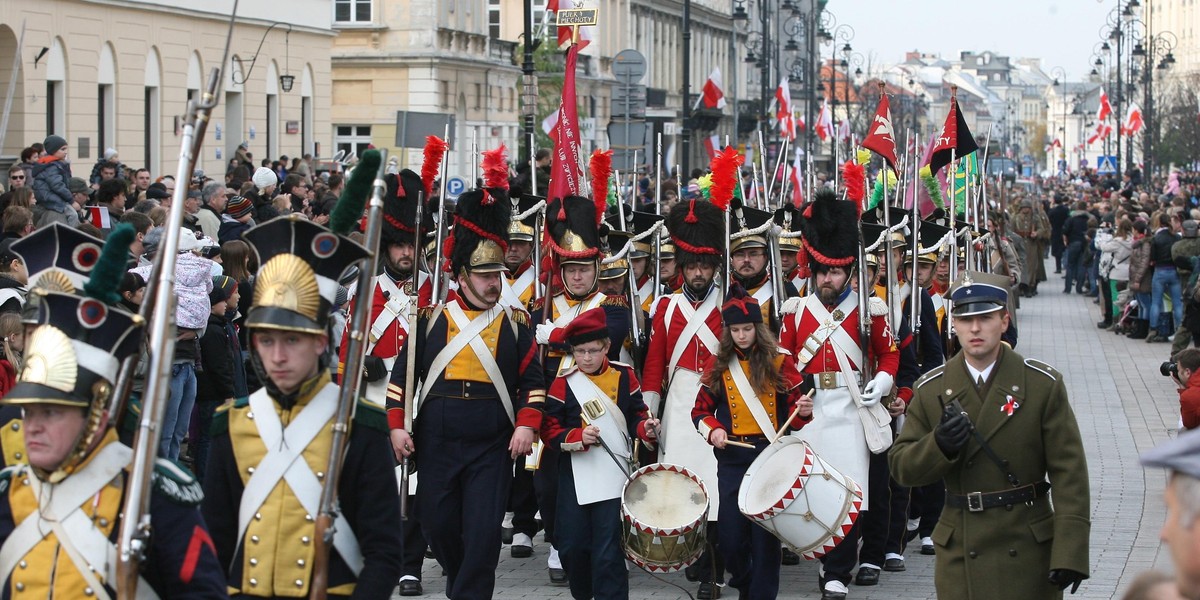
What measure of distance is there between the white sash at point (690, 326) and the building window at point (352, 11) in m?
48.1

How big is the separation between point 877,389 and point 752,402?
0.82 meters

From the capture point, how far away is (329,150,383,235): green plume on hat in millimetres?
5277

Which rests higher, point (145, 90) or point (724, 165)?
point (145, 90)

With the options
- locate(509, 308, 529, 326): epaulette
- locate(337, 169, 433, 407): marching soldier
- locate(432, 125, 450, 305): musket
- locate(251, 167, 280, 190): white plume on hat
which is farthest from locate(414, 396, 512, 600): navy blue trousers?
locate(251, 167, 280, 190): white plume on hat

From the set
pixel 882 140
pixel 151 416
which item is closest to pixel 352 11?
pixel 882 140

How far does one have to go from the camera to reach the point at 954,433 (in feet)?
22.3

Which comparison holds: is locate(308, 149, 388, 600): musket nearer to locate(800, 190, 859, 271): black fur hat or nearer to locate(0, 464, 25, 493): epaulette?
locate(0, 464, 25, 493): epaulette

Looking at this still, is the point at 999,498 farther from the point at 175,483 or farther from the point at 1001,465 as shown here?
the point at 175,483

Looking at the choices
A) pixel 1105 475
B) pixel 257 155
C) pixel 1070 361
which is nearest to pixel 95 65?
pixel 257 155

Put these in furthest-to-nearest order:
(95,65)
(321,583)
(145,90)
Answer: (145,90)
(95,65)
(321,583)

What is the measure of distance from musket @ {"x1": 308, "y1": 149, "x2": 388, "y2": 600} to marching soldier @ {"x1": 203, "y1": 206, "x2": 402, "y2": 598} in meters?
0.04

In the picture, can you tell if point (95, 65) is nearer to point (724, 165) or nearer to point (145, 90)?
point (145, 90)

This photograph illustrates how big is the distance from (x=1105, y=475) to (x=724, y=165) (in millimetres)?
4656

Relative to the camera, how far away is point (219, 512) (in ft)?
17.6
